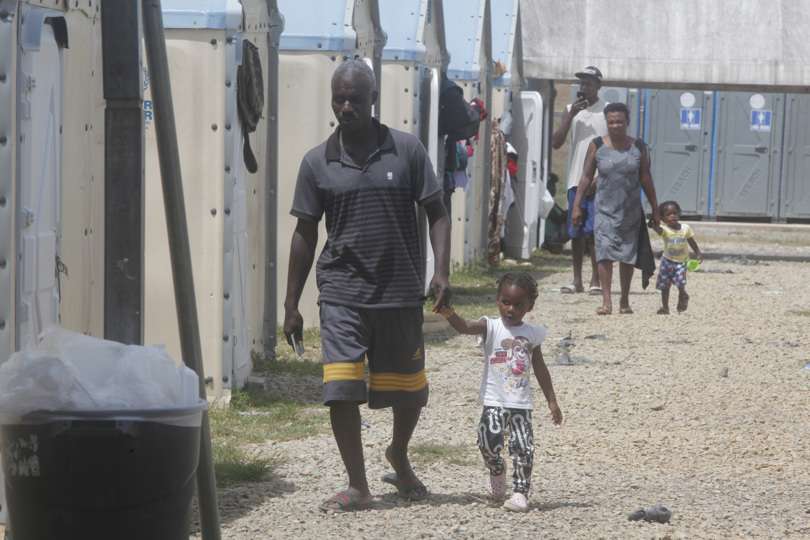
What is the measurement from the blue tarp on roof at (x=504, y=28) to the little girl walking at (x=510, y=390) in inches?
477

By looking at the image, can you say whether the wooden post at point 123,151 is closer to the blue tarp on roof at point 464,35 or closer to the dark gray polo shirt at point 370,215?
the dark gray polo shirt at point 370,215

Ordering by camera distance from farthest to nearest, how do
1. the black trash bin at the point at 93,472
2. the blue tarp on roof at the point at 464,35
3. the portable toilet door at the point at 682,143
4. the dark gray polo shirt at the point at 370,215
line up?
the portable toilet door at the point at 682,143 < the blue tarp on roof at the point at 464,35 < the dark gray polo shirt at the point at 370,215 < the black trash bin at the point at 93,472

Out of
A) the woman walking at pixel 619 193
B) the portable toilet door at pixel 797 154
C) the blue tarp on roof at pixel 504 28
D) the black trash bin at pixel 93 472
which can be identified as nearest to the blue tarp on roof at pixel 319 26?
the woman walking at pixel 619 193

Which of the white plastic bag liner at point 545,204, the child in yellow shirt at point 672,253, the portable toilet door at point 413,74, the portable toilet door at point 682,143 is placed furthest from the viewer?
the portable toilet door at point 682,143

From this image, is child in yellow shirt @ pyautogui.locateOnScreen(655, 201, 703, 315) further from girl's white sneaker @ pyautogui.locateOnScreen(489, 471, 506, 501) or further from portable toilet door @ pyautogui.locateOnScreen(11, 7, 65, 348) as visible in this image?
portable toilet door @ pyautogui.locateOnScreen(11, 7, 65, 348)

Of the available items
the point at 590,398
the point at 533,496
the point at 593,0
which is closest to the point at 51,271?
the point at 533,496

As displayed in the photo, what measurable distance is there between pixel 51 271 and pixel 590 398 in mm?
3842

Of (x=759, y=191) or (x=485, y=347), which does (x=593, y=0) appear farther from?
(x=485, y=347)

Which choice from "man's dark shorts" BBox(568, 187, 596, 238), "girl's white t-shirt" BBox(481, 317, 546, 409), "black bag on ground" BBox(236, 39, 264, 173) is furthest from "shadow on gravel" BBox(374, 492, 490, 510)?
"man's dark shorts" BBox(568, 187, 596, 238)

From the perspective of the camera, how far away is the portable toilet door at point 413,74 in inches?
501

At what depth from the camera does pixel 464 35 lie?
16562 millimetres

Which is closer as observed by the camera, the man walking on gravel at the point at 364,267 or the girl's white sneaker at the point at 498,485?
the man walking on gravel at the point at 364,267

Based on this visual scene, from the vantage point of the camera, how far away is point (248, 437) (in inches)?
294

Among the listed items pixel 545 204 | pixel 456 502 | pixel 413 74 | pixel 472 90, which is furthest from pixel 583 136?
pixel 456 502
